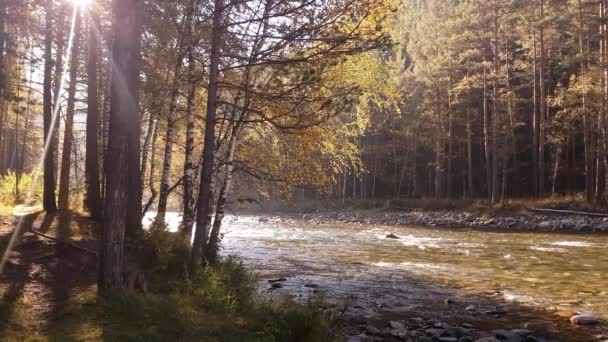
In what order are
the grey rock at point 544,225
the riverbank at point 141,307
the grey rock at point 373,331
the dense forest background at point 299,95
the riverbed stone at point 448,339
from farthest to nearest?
the grey rock at point 544,225
the dense forest background at point 299,95
the grey rock at point 373,331
the riverbed stone at point 448,339
the riverbank at point 141,307

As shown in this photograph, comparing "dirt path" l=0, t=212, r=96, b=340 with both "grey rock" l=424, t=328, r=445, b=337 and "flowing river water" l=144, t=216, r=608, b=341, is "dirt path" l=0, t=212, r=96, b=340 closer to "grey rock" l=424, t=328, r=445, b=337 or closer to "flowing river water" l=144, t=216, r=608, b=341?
"flowing river water" l=144, t=216, r=608, b=341

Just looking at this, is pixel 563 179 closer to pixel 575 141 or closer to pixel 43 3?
pixel 575 141

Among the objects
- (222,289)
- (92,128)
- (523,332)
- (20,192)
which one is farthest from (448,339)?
(20,192)

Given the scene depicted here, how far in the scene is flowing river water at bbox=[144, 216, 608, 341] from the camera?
9367 mm

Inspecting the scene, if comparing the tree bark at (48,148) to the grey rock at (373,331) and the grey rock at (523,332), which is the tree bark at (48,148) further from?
the grey rock at (523,332)

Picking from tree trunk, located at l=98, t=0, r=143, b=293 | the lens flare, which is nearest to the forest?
tree trunk, located at l=98, t=0, r=143, b=293

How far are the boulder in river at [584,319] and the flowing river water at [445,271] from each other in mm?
402

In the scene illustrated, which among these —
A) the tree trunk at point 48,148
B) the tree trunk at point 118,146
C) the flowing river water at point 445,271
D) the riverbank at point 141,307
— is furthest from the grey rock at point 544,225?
the tree trunk at point 118,146

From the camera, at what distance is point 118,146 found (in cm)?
623

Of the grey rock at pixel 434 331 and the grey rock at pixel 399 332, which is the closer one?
the grey rock at pixel 399 332

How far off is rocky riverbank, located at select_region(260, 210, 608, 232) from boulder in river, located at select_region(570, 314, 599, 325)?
16.3 meters

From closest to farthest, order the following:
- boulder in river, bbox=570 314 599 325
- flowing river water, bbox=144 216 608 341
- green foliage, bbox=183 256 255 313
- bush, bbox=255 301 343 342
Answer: bush, bbox=255 301 343 342 < green foliage, bbox=183 256 255 313 < boulder in river, bbox=570 314 599 325 < flowing river water, bbox=144 216 608 341

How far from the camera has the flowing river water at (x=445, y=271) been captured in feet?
30.7

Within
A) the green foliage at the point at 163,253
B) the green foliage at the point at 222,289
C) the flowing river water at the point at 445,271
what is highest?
the green foliage at the point at 163,253
